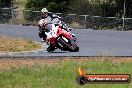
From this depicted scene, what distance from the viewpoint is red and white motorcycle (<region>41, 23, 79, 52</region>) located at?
441 inches

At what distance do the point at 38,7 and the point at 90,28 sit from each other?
6788 mm

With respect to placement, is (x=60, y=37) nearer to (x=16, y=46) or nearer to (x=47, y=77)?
(x=47, y=77)

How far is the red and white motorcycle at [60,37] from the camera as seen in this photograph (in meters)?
11.2

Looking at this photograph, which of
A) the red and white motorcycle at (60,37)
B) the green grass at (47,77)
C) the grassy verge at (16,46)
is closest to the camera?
the green grass at (47,77)

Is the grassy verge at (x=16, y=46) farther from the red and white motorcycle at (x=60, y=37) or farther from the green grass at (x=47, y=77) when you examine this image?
the red and white motorcycle at (x=60, y=37)

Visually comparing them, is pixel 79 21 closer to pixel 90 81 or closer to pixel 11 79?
pixel 11 79

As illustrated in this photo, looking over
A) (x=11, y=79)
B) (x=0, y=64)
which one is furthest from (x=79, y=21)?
(x=11, y=79)

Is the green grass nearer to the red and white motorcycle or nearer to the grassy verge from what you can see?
the red and white motorcycle

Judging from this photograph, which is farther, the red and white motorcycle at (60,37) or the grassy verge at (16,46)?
the grassy verge at (16,46)

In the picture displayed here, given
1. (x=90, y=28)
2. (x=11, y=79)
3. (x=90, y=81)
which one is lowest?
(x=90, y=28)

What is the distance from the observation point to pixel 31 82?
33.3 ft

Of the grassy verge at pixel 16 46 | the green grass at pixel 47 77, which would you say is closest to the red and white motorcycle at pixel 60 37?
the green grass at pixel 47 77

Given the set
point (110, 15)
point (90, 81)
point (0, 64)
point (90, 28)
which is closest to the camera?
point (90, 81)

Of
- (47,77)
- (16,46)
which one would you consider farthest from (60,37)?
(16,46)
